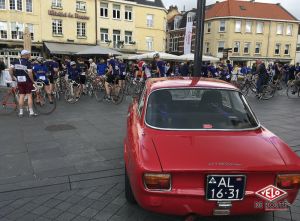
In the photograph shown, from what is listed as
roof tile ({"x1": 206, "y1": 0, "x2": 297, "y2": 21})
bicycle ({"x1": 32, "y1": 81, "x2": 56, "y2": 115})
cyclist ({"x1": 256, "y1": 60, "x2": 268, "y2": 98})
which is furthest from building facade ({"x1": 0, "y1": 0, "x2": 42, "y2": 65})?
roof tile ({"x1": 206, "y1": 0, "x2": 297, "y2": 21})

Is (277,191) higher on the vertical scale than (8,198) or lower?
higher

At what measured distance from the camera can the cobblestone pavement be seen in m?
3.63

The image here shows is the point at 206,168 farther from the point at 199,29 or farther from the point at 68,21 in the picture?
the point at 68,21

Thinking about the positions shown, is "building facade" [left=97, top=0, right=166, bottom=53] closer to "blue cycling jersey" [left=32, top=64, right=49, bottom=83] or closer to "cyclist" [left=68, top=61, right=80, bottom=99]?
"cyclist" [left=68, top=61, right=80, bottom=99]

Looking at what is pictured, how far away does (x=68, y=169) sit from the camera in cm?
501

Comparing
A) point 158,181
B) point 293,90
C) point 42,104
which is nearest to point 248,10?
point 293,90

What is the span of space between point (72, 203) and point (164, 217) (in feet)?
3.81

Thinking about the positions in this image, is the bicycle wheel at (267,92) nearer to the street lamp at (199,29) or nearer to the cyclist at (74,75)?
the street lamp at (199,29)

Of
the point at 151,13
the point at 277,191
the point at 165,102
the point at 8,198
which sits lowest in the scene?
the point at 8,198

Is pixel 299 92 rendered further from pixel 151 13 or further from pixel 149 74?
pixel 151 13

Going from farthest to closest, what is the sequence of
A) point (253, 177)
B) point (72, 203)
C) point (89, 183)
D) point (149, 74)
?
point (149, 74) < point (89, 183) < point (72, 203) < point (253, 177)

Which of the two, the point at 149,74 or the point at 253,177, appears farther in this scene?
the point at 149,74

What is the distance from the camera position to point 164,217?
353cm

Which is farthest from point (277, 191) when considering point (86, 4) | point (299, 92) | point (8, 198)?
point (86, 4)
